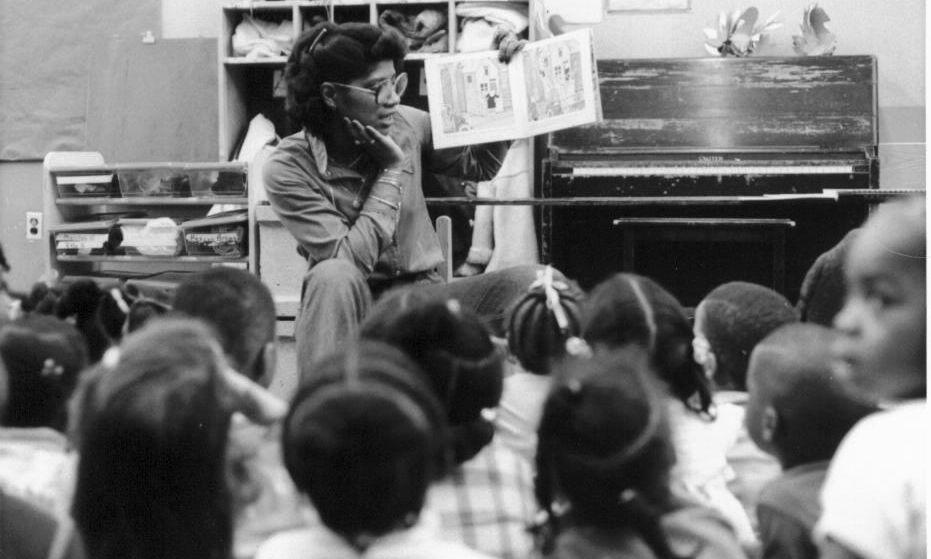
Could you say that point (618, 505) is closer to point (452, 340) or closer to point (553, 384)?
point (553, 384)

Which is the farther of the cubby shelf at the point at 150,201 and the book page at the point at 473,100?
the cubby shelf at the point at 150,201

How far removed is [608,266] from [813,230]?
0.73 meters

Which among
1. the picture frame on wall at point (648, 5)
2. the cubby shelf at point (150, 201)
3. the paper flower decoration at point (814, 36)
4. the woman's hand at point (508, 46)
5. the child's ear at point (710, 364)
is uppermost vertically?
the picture frame on wall at point (648, 5)

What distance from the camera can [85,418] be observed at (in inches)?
44.2

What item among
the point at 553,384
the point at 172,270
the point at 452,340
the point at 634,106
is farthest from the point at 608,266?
the point at 553,384

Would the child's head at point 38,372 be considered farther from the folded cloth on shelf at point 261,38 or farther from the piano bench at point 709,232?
the folded cloth on shelf at point 261,38

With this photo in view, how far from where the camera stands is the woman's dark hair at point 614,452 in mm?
1062

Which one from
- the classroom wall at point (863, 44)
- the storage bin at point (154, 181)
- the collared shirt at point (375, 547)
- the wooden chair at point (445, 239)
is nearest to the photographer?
the collared shirt at point (375, 547)

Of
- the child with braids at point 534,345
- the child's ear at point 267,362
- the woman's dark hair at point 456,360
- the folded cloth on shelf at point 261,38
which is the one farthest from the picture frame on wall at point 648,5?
the woman's dark hair at point 456,360

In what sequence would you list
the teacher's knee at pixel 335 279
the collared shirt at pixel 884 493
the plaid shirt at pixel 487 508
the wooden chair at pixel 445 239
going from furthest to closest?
the wooden chair at pixel 445 239
the teacher's knee at pixel 335 279
the plaid shirt at pixel 487 508
the collared shirt at pixel 884 493

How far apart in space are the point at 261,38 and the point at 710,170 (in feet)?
5.89

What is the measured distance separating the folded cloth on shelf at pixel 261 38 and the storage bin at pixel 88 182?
721 mm

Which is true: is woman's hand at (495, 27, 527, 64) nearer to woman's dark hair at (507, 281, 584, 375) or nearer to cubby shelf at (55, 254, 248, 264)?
woman's dark hair at (507, 281, 584, 375)

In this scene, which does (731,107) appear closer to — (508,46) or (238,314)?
(508,46)
